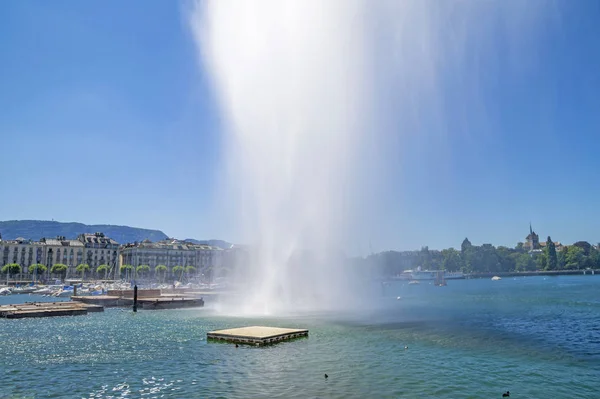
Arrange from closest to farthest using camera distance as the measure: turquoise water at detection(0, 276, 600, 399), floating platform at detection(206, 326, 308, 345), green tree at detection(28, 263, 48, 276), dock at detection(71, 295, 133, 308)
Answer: turquoise water at detection(0, 276, 600, 399), floating platform at detection(206, 326, 308, 345), dock at detection(71, 295, 133, 308), green tree at detection(28, 263, 48, 276)

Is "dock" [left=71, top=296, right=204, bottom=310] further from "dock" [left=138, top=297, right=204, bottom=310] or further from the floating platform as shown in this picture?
the floating platform

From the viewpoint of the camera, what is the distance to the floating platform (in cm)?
3753

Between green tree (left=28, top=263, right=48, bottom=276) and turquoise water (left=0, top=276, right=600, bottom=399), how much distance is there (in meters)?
147

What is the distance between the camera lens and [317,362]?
30594 millimetres

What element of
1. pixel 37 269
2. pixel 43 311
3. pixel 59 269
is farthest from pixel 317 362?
pixel 37 269

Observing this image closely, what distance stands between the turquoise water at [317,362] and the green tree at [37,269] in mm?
147115

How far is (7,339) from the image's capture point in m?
42.2

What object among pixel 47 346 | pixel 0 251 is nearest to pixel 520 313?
pixel 47 346

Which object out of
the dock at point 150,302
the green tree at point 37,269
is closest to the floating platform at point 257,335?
the dock at point 150,302

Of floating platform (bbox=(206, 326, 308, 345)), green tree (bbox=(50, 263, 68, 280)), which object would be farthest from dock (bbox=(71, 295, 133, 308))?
green tree (bbox=(50, 263, 68, 280))

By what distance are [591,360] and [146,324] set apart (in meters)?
44.9

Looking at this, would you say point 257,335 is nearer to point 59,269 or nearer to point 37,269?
point 59,269

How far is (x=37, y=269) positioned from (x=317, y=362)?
189705mm

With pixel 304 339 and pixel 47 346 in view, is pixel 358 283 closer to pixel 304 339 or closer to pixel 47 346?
pixel 304 339
